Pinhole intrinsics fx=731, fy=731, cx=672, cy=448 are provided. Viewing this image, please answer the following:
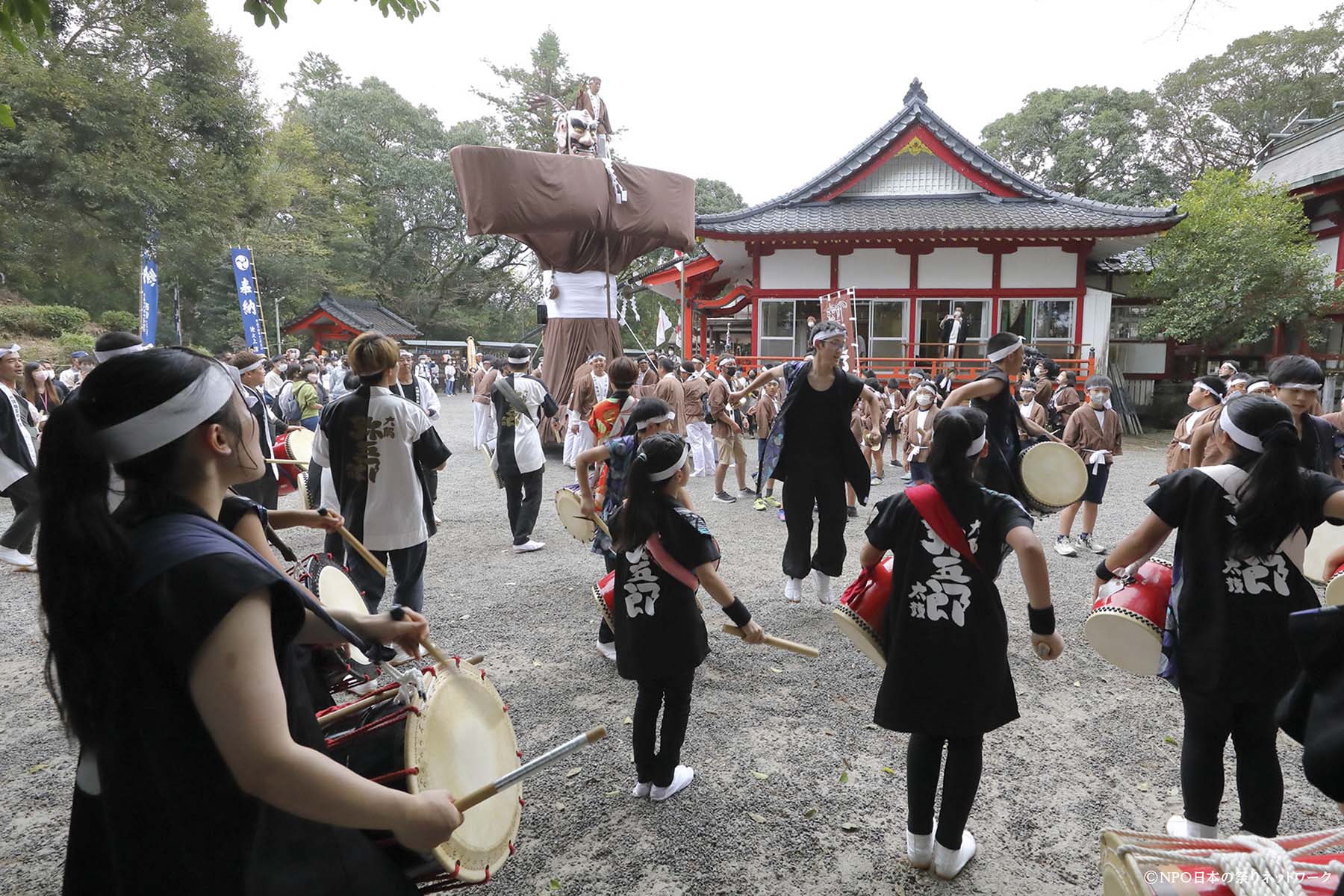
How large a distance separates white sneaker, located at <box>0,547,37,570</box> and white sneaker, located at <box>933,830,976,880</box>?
23.0 feet

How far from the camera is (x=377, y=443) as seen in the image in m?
3.85

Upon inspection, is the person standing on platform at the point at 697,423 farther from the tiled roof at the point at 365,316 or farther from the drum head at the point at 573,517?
the tiled roof at the point at 365,316

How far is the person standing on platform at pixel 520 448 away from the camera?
618 cm

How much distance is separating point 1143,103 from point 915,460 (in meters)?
27.9

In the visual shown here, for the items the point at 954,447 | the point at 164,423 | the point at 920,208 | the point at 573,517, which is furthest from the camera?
the point at 920,208

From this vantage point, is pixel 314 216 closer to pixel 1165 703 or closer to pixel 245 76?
pixel 245 76

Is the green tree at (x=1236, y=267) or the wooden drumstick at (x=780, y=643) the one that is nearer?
the wooden drumstick at (x=780, y=643)

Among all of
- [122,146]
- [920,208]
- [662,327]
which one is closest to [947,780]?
[920,208]

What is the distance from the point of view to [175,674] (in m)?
1.08

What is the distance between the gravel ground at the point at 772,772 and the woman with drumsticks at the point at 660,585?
38cm

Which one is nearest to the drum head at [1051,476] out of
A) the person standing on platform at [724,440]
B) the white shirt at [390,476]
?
the white shirt at [390,476]

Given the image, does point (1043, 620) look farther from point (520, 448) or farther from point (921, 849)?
point (520, 448)

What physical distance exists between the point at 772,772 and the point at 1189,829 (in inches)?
57.3

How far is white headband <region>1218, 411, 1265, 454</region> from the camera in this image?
2.25 meters
